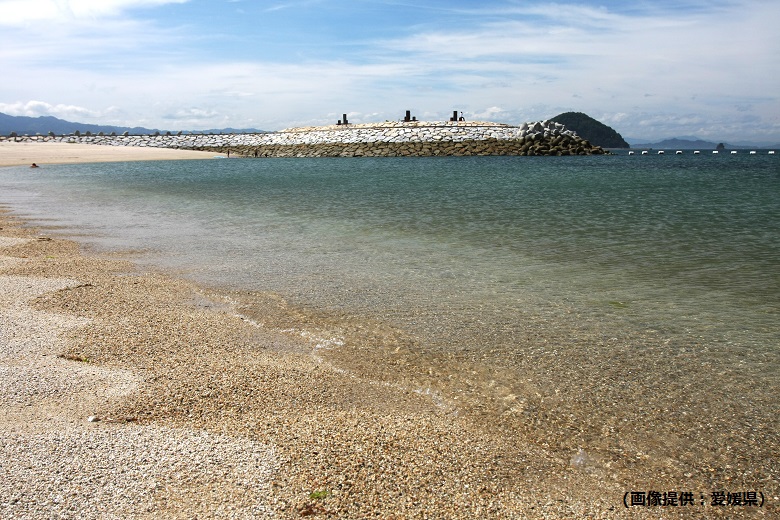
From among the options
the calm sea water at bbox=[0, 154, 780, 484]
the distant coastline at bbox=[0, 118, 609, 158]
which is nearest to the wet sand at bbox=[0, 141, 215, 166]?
the distant coastline at bbox=[0, 118, 609, 158]

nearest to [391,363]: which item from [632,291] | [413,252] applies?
[632,291]

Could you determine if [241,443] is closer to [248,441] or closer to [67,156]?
[248,441]

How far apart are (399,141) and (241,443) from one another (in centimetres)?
6497

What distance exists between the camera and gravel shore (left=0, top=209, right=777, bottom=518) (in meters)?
3.70

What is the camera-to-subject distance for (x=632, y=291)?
943cm

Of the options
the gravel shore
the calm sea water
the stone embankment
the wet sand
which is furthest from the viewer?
the stone embankment

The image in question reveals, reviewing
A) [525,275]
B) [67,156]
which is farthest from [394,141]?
[525,275]

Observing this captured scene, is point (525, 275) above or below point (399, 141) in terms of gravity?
below

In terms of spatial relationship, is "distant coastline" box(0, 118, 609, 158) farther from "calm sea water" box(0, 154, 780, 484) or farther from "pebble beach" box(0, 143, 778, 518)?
"pebble beach" box(0, 143, 778, 518)

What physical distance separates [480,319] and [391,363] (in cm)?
205

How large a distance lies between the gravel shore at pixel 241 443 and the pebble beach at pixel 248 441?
0.04 ft

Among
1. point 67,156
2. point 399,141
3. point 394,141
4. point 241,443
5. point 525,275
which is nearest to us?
point 241,443

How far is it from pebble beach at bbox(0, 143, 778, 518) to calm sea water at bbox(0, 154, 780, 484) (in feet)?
2.15

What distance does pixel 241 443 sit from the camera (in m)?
4.36
